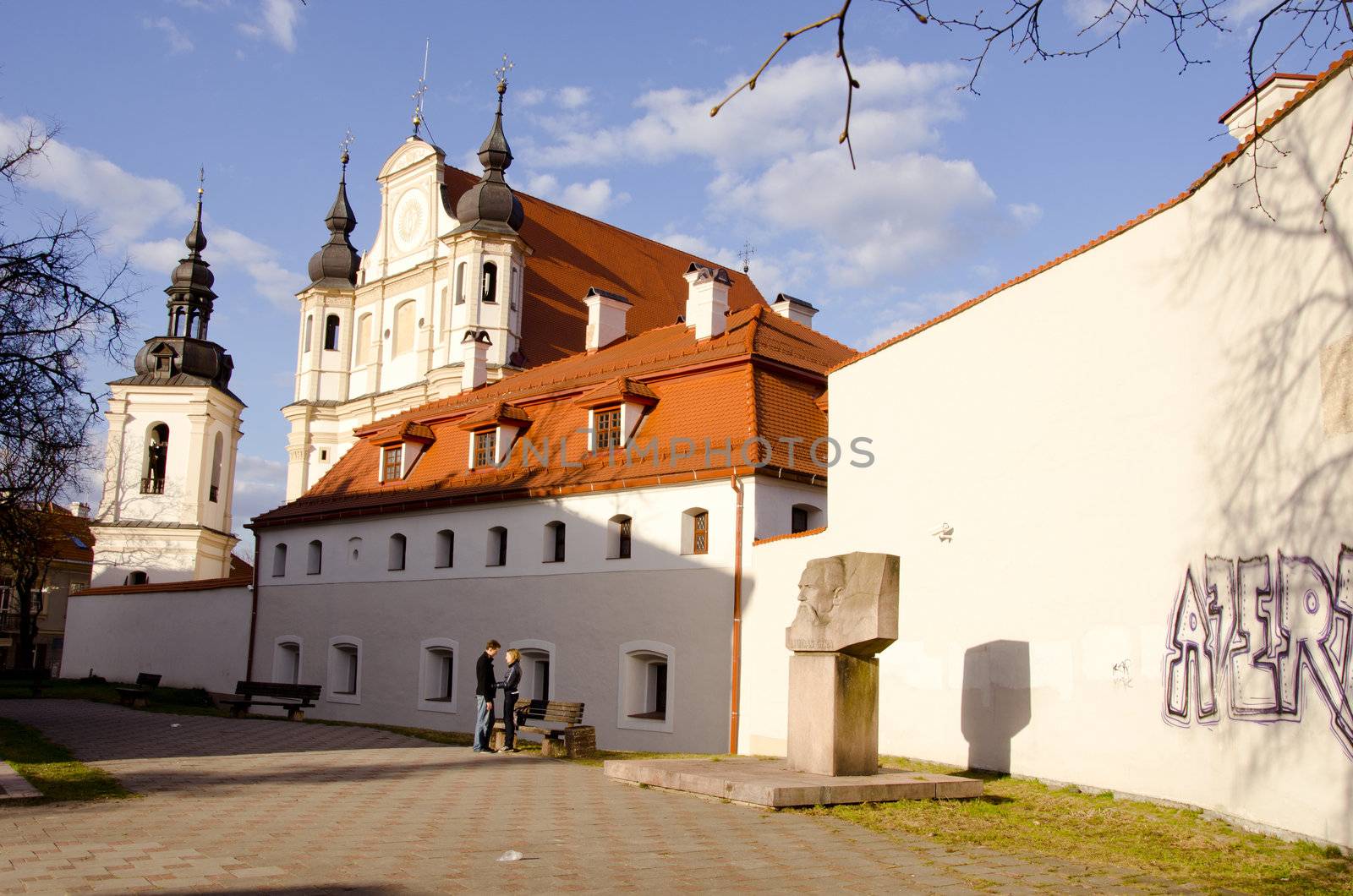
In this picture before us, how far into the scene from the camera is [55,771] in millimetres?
12477

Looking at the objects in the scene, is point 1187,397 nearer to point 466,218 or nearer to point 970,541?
point 970,541

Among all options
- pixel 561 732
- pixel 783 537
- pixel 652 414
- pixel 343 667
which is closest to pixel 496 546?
pixel 652 414

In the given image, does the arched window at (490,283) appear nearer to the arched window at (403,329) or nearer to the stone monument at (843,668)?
the arched window at (403,329)

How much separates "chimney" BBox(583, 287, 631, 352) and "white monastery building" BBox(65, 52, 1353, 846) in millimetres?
93

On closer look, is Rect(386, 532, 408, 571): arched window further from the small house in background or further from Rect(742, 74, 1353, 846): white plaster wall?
the small house in background

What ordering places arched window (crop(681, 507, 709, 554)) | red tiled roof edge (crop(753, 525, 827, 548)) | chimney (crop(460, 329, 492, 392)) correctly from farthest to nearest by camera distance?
chimney (crop(460, 329, 492, 392)), arched window (crop(681, 507, 709, 554)), red tiled roof edge (crop(753, 525, 827, 548))

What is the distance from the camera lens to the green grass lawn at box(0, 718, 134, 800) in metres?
10.9

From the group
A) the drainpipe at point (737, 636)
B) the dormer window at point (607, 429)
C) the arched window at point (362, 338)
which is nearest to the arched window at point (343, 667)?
the dormer window at point (607, 429)

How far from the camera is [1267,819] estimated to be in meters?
9.56

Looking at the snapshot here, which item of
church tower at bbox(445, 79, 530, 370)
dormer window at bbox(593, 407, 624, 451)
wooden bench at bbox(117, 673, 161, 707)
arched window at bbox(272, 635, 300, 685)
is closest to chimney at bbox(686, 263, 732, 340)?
dormer window at bbox(593, 407, 624, 451)

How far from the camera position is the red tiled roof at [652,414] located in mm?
22250

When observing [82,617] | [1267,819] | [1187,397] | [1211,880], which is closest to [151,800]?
[1211,880]

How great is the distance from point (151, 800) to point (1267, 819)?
922 cm

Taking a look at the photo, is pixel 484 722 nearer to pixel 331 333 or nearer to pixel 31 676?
pixel 31 676
